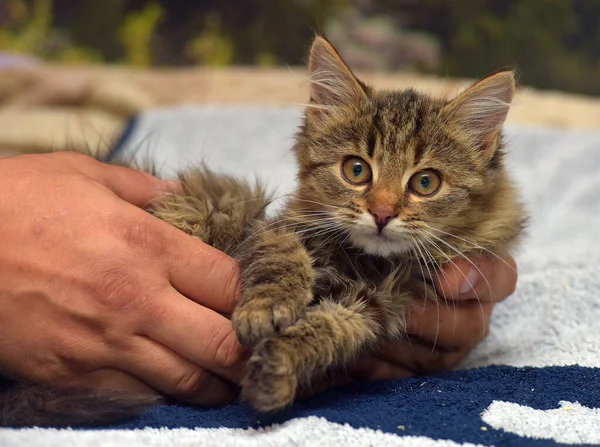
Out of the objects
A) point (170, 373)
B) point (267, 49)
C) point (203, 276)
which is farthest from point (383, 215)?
point (267, 49)

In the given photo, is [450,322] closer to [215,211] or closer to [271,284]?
[271,284]

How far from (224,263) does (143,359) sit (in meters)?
0.25

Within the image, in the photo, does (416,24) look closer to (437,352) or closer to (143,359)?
(437,352)

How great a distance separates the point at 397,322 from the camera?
50.7 inches

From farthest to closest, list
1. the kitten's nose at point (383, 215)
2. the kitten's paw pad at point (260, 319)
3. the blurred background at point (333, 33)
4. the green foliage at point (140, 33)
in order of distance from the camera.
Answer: the green foliage at point (140, 33) → the blurred background at point (333, 33) → the kitten's nose at point (383, 215) → the kitten's paw pad at point (260, 319)

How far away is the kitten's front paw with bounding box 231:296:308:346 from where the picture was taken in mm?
1103

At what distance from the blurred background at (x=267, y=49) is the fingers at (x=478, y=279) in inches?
88.0

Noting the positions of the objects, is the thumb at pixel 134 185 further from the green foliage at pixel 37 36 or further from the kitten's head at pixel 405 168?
the green foliage at pixel 37 36

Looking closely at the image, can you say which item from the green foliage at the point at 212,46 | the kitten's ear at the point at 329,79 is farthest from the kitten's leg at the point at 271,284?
the green foliage at the point at 212,46

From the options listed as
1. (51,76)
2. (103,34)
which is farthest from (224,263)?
(103,34)

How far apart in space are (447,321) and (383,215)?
1.02 ft

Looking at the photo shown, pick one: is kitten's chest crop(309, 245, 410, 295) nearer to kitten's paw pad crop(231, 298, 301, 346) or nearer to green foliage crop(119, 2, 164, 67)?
kitten's paw pad crop(231, 298, 301, 346)

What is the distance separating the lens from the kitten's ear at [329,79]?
1.47m

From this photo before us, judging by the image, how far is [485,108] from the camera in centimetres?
144
